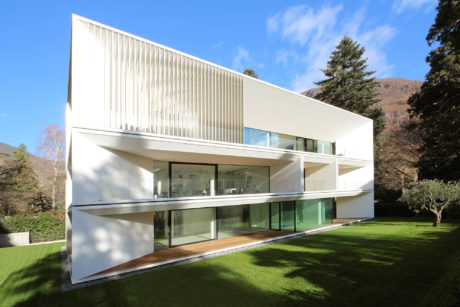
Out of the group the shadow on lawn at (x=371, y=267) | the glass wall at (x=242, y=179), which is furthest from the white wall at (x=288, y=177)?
the shadow on lawn at (x=371, y=267)

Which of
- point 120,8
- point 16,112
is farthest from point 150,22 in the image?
point 16,112

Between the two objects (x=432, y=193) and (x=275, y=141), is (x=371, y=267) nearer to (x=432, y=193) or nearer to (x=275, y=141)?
(x=275, y=141)

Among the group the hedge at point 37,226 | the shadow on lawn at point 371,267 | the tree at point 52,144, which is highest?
the tree at point 52,144

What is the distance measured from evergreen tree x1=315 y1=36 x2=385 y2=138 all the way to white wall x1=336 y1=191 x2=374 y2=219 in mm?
11248

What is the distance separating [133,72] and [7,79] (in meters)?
29.2

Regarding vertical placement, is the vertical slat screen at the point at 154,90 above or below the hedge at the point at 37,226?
above

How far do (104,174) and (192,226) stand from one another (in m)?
5.55

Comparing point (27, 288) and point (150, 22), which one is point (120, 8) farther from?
point (27, 288)

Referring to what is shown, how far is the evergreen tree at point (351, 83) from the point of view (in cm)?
3041

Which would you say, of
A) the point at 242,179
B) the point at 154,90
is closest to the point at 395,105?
the point at 242,179

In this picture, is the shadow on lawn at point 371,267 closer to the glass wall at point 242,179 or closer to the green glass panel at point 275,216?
the green glass panel at point 275,216

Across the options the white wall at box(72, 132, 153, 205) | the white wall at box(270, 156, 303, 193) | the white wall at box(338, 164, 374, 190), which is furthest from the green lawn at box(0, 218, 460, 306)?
the white wall at box(338, 164, 374, 190)

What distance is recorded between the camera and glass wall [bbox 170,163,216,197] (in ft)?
37.6

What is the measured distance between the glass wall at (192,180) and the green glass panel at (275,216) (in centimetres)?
490
